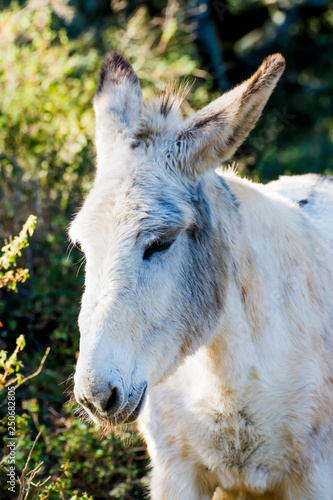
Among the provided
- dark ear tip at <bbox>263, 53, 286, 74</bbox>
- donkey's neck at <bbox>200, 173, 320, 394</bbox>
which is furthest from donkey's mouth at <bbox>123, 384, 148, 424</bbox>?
dark ear tip at <bbox>263, 53, 286, 74</bbox>

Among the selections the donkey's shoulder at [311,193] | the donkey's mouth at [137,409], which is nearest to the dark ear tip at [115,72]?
the donkey's shoulder at [311,193]

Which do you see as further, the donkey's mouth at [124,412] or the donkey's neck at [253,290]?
the donkey's neck at [253,290]

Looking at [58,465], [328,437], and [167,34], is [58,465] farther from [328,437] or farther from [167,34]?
[167,34]

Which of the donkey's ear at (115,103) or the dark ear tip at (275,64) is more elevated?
the dark ear tip at (275,64)

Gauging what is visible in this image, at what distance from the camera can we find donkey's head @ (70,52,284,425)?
2.24 metres

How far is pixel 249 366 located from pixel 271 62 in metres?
1.29

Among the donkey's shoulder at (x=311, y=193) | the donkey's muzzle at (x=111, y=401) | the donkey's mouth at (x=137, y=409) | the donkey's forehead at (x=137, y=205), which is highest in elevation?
the donkey's forehead at (x=137, y=205)

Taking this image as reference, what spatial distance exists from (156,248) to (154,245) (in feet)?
0.06

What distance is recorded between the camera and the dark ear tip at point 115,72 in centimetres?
314

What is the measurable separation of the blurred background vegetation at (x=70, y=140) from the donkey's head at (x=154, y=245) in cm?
52

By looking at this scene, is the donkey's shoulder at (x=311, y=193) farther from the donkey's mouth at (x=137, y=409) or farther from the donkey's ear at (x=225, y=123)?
the donkey's mouth at (x=137, y=409)

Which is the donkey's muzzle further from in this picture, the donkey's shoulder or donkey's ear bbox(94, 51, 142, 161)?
the donkey's shoulder

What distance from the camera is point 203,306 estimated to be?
2.55 meters

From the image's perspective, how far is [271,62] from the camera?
244 centimetres
